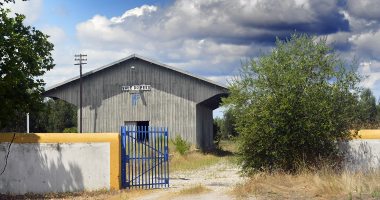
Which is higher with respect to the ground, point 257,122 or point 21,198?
point 257,122

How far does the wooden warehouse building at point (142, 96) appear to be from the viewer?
79.6ft

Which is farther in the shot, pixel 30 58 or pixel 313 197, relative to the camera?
pixel 30 58

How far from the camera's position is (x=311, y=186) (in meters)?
9.98

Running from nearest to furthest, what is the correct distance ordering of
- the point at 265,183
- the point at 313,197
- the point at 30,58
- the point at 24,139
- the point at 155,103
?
the point at 313,197 → the point at 265,183 → the point at 24,139 → the point at 30,58 → the point at 155,103

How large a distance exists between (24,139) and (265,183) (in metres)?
8.74

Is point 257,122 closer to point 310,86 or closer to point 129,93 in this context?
point 310,86

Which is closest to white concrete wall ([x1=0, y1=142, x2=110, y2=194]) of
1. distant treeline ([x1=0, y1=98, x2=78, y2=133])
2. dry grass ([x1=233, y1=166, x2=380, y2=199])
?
dry grass ([x1=233, y1=166, x2=380, y2=199])

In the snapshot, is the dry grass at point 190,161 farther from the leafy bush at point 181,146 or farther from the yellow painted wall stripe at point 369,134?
the yellow painted wall stripe at point 369,134

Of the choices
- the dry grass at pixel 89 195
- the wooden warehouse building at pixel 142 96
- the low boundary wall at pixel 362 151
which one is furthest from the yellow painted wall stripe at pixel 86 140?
the wooden warehouse building at pixel 142 96

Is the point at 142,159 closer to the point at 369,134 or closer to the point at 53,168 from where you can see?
the point at 53,168

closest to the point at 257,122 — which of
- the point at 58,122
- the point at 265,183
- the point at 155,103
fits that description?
the point at 265,183

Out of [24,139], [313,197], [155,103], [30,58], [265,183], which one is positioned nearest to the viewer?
[313,197]

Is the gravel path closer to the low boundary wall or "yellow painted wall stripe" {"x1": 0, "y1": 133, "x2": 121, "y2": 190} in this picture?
"yellow painted wall stripe" {"x1": 0, "y1": 133, "x2": 121, "y2": 190}

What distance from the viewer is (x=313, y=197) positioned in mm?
9312
